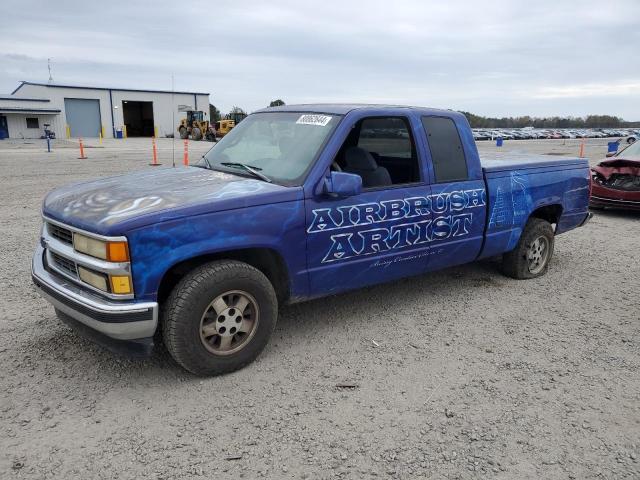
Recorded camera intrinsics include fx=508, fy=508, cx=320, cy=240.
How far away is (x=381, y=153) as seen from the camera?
4.75 m

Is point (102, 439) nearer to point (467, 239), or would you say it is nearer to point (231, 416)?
point (231, 416)

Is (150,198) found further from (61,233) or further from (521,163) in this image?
(521,163)

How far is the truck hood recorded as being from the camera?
10.2 ft

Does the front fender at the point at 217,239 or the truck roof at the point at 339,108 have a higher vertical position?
the truck roof at the point at 339,108

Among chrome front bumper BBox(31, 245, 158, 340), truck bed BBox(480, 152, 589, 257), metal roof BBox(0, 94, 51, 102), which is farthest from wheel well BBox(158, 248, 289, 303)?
metal roof BBox(0, 94, 51, 102)

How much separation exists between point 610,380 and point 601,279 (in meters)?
2.55

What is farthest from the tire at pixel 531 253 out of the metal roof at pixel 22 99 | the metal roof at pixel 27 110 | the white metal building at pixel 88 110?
the metal roof at pixel 22 99

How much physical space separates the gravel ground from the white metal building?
44.1 meters

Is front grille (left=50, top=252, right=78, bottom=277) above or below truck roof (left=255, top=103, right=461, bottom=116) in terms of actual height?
below

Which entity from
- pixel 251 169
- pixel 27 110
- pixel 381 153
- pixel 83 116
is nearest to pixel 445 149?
pixel 381 153

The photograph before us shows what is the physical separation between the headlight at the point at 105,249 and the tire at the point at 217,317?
438 millimetres

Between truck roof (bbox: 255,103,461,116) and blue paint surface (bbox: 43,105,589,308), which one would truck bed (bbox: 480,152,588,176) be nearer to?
blue paint surface (bbox: 43,105,589,308)

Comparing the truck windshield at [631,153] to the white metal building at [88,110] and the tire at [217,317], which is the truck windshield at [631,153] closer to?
the tire at [217,317]

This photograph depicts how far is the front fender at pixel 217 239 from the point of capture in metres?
3.07
